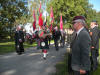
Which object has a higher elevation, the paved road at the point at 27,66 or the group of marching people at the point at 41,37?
the group of marching people at the point at 41,37

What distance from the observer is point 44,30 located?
9.30m

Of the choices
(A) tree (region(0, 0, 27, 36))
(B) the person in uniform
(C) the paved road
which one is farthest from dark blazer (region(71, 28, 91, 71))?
(A) tree (region(0, 0, 27, 36))

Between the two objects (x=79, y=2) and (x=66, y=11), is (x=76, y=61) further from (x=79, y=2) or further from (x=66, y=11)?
(x=79, y=2)

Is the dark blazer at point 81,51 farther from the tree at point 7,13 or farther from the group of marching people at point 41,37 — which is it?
the tree at point 7,13

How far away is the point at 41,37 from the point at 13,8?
51.2 feet

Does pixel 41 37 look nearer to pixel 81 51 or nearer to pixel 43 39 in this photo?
pixel 43 39

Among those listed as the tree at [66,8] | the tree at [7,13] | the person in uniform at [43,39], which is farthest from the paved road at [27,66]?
the tree at [66,8]

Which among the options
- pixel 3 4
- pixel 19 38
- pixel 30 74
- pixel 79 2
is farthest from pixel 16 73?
pixel 79 2

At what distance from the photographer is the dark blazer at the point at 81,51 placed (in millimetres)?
2971

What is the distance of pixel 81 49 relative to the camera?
119 inches

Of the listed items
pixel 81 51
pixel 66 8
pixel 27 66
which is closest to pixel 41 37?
pixel 27 66

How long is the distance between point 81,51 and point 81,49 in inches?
1.4

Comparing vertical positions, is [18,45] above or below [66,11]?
below

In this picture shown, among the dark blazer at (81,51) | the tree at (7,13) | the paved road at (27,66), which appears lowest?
the paved road at (27,66)
